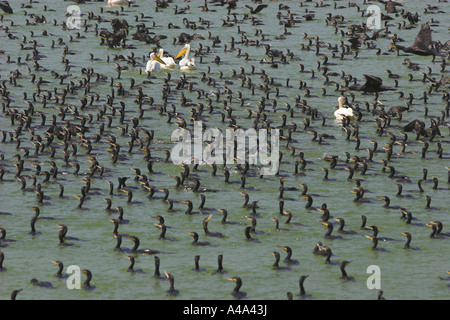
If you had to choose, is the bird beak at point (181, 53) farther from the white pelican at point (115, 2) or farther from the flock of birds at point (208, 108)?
the white pelican at point (115, 2)

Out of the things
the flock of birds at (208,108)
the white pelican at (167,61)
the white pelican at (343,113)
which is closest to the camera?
the flock of birds at (208,108)

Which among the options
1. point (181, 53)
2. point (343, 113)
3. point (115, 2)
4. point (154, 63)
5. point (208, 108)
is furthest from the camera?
point (115, 2)

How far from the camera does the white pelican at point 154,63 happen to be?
189 feet

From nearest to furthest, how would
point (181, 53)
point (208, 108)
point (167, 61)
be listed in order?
point (208, 108) < point (167, 61) < point (181, 53)

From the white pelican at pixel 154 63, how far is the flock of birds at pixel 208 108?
2.3 inches

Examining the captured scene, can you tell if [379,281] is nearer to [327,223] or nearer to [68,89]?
[327,223]

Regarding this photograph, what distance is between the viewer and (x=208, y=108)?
165 feet

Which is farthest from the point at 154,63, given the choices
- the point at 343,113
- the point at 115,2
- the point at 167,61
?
the point at 115,2

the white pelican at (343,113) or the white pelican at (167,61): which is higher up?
the white pelican at (167,61)

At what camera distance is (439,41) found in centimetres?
6331

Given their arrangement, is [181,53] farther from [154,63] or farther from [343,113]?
[343,113]

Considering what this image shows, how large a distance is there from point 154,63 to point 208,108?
8.24 m

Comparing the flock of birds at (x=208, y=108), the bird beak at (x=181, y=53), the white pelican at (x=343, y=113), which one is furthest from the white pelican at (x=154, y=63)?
the white pelican at (x=343, y=113)

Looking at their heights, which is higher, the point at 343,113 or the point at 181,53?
the point at 181,53
